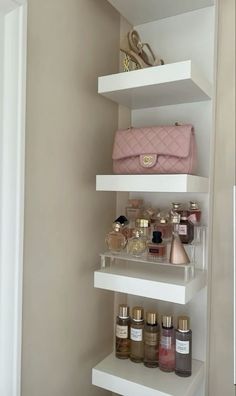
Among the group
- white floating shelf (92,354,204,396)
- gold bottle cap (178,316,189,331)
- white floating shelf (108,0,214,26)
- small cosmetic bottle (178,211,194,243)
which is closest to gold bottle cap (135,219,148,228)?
small cosmetic bottle (178,211,194,243)

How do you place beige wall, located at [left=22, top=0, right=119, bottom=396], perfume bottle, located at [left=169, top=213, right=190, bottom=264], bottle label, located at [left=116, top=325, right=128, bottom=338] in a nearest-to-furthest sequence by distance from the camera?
beige wall, located at [left=22, top=0, right=119, bottom=396], perfume bottle, located at [left=169, top=213, right=190, bottom=264], bottle label, located at [left=116, top=325, right=128, bottom=338]

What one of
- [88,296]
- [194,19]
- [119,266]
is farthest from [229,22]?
[88,296]

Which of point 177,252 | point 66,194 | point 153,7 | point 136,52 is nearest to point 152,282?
point 177,252

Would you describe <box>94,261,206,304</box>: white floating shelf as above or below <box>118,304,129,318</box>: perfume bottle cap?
above

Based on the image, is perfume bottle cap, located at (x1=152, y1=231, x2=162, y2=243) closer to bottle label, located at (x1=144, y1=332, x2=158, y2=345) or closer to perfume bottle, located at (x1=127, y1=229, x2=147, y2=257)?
perfume bottle, located at (x1=127, y1=229, x2=147, y2=257)

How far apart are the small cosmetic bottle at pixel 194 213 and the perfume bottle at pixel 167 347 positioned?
32 centimetres

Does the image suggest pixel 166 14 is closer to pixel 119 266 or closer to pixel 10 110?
A: pixel 10 110

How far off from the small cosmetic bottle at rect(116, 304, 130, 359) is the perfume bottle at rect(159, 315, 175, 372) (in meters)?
0.12

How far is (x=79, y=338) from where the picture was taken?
1033 millimetres

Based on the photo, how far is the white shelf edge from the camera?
0.90 m

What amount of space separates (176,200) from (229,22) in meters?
0.59

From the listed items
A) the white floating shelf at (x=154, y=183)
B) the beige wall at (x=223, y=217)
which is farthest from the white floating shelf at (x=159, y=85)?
the white floating shelf at (x=154, y=183)

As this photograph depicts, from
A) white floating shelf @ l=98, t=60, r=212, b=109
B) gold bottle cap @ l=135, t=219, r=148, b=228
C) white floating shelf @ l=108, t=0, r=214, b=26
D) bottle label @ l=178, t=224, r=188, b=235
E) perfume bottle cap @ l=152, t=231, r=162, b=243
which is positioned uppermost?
white floating shelf @ l=108, t=0, r=214, b=26

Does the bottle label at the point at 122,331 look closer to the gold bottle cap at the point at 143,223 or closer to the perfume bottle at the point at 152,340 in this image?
the perfume bottle at the point at 152,340
